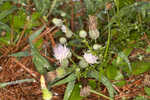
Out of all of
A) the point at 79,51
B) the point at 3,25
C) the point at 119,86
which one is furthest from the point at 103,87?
the point at 3,25

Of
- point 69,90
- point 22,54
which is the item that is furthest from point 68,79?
point 22,54

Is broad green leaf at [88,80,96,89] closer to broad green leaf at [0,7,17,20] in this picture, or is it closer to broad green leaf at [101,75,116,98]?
broad green leaf at [101,75,116,98]

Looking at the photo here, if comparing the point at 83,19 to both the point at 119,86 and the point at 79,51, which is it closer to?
the point at 79,51

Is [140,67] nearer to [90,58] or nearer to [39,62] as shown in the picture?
[90,58]

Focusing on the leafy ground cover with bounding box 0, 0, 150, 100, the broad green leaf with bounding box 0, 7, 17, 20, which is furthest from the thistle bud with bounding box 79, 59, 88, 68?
the broad green leaf with bounding box 0, 7, 17, 20

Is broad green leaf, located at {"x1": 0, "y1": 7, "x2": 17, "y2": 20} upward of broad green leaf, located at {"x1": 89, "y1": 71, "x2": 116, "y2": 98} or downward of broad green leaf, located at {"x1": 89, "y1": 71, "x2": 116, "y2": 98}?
upward

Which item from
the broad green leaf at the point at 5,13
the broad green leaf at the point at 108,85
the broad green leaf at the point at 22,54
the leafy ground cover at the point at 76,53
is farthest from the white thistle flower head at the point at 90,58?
the broad green leaf at the point at 5,13

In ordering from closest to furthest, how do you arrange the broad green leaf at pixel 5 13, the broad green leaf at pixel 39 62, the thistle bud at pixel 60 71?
1. the thistle bud at pixel 60 71
2. the broad green leaf at pixel 39 62
3. the broad green leaf at pixel 5 13

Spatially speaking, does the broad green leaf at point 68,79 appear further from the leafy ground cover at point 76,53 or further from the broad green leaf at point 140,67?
the broad green leaf at point 140,67
